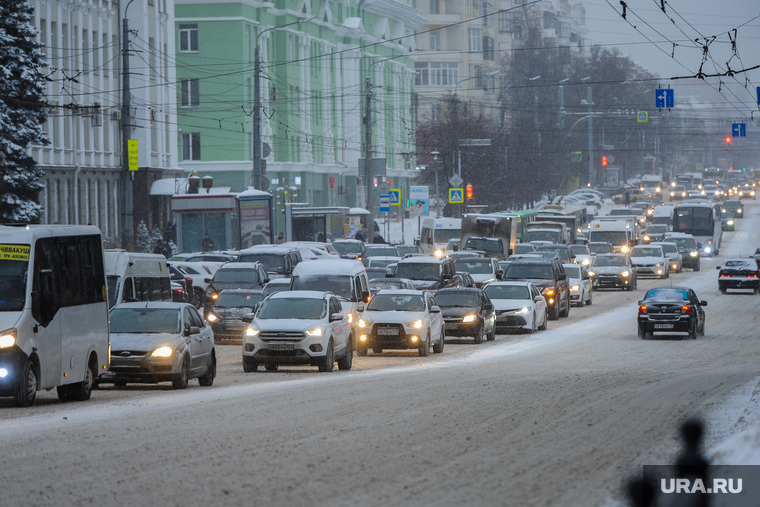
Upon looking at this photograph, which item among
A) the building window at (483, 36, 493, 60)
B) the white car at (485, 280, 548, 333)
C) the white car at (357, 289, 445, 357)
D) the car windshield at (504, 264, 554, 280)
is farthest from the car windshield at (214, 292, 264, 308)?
the building window at (483, 36, 493, 60)

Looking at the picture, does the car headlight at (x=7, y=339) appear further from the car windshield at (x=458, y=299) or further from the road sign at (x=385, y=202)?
the road sign at (x=385, y=202)

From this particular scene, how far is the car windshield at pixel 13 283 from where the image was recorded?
56.1 ft

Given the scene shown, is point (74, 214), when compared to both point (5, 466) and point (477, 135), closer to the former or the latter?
point (477, 135)

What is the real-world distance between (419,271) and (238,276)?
5.68 meters

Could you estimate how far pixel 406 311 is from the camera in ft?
94.8

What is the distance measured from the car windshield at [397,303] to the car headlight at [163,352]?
30.6ft

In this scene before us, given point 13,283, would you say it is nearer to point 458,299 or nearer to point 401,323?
point 401,323

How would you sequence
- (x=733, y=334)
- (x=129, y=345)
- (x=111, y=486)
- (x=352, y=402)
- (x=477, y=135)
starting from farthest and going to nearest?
(x=477, y=135)
(x=733, y=334)
(x=129, y=345)
(x=352, y=402)
(x=111, y=486)

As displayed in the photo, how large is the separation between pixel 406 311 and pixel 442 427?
14.7 meters

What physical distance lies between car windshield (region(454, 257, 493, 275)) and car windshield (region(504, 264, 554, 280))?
2.47m

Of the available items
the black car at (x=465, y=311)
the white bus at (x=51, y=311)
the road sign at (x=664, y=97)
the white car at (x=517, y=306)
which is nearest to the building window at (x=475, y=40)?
the road sign at (x=664, y=97)

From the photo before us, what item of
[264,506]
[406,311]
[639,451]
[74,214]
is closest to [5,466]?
[264,506]

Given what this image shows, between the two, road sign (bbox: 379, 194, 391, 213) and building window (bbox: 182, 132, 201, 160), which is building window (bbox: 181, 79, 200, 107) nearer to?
building window (bbox: 182, 132, 201, 160)

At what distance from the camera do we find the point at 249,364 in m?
24.1
